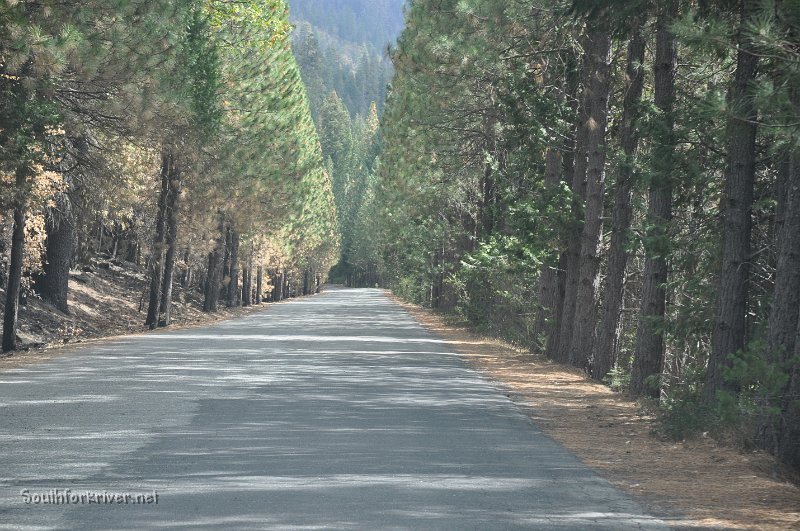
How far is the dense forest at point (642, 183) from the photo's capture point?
10.0 meters

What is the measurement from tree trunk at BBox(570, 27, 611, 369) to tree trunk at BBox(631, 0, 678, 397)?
11.1ft

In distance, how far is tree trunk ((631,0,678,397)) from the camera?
13031 millimetres

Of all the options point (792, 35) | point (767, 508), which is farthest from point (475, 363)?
point (767, 508)

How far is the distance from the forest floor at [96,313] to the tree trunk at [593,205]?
10.4 meters

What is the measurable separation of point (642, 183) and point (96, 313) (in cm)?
2682

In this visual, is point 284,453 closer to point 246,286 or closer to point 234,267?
point 234,267

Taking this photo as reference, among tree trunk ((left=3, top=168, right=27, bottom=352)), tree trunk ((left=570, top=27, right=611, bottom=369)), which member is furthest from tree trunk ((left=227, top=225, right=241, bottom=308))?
tree trunk ((left=570, top=27, right=611, bottom=369))

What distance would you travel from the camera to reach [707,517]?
23.8ft

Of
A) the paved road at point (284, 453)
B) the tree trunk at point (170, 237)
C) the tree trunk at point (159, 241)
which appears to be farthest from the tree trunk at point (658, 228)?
the tree trunk at point (170, 237)

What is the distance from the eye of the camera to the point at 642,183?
1409 cm

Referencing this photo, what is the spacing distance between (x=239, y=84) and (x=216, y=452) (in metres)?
31.9

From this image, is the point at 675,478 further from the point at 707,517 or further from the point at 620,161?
the point at 620,161

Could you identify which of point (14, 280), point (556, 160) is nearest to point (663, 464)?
point (556, 160)

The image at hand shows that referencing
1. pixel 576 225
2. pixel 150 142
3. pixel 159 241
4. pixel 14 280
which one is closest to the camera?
pixel 576 225
